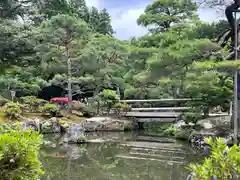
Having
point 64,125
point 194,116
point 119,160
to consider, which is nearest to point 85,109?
point 64,125

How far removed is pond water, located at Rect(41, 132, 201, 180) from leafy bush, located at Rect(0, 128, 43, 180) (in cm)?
331

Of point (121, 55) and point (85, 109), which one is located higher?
point (121, 55)

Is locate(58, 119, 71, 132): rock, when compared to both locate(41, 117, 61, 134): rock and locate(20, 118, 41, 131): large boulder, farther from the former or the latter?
locate(20, 118, 41, 131): large boulder

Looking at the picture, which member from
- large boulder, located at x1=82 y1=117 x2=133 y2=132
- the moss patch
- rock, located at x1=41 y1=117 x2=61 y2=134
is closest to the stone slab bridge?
large boulder, located at x1=82 y1=117 x2=133 y2=132

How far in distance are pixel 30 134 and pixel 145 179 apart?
3.55 m

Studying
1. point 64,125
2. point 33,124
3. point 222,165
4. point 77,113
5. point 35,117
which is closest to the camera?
point 222,165

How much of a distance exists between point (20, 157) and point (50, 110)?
1110cm

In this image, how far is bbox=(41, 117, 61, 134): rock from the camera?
40.3ft

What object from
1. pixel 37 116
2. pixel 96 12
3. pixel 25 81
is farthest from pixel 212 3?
pixel 96 12

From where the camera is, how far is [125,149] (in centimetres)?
902

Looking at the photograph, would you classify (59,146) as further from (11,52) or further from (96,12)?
(96,12)

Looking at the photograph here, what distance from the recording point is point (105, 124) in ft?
43.5

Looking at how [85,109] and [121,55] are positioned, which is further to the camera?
[121,55]

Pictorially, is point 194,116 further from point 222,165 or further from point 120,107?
point 222,165
